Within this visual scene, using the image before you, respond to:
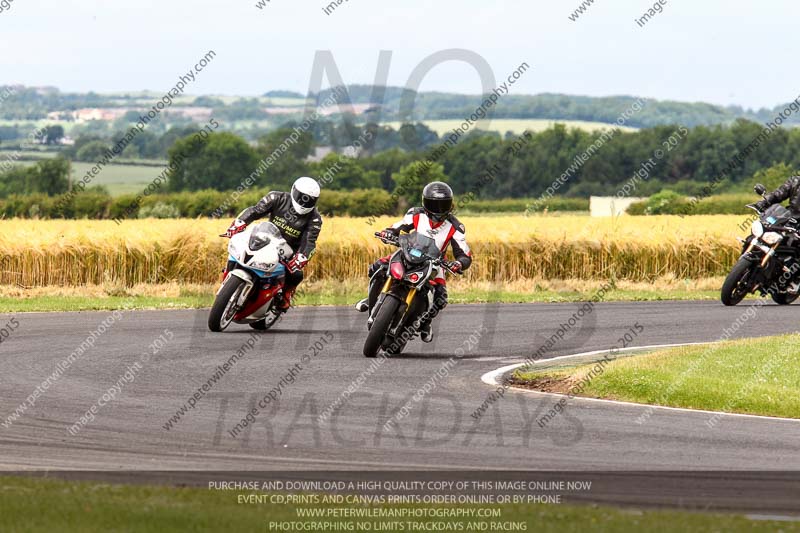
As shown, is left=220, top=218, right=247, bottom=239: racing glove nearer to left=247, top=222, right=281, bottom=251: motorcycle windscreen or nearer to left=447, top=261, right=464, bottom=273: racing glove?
left=247, top=222, right=281, bottom=251: motorcycle windscreen

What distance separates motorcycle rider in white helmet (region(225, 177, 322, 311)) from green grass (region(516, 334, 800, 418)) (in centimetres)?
487

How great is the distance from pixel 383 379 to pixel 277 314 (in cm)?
509

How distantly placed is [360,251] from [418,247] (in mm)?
14076

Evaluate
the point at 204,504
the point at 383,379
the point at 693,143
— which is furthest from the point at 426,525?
the point at 693,143

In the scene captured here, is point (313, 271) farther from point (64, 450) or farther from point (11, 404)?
point (64, 450)

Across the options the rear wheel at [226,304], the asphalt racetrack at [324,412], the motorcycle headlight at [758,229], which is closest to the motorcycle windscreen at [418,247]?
the asphalt racetrack at [324,412]

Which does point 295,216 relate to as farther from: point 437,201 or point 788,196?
point 788,196

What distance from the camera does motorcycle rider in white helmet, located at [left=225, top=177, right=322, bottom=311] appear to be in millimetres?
18297

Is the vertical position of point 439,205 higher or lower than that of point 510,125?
higher

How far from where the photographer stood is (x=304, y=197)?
1828 cm

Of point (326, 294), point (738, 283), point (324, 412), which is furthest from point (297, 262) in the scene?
point (326, 294)

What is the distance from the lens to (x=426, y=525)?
7.30 m

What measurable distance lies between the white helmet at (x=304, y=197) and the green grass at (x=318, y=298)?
225 inches

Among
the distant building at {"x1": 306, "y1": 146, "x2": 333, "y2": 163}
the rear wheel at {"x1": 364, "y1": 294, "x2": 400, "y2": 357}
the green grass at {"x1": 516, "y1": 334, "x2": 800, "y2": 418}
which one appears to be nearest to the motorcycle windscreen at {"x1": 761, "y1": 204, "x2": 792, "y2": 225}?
the green grass at {"x1": 516, "y1": 334, "x2": 800, "y2": 418}
